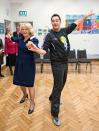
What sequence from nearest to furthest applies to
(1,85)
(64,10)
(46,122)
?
(46,122) → (1,85) → (64,10)

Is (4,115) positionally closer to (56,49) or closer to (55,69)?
(55,69)

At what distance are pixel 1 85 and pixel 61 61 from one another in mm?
3079

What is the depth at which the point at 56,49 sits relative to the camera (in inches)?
141

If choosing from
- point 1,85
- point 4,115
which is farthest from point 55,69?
point 1,85

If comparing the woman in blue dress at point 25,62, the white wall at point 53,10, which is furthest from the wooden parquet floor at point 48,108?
the white wall at point 53,10

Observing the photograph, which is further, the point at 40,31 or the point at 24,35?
the point at 40,31

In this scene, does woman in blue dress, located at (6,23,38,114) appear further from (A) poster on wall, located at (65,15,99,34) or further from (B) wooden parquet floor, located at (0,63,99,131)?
(A) poster on wall, located at (65,15,99,34)

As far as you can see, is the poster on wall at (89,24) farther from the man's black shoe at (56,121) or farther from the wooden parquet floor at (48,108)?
the man's black shoe at (56,121)

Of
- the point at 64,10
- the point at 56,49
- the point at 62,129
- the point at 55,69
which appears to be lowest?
the point at 62,129

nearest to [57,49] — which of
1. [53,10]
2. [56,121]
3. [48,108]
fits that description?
[56,121]

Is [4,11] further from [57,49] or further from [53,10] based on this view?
[57,49]

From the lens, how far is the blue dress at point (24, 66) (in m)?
3.96

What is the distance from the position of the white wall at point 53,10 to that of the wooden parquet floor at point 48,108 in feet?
13.9

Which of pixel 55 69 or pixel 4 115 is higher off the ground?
pixel 55 69
